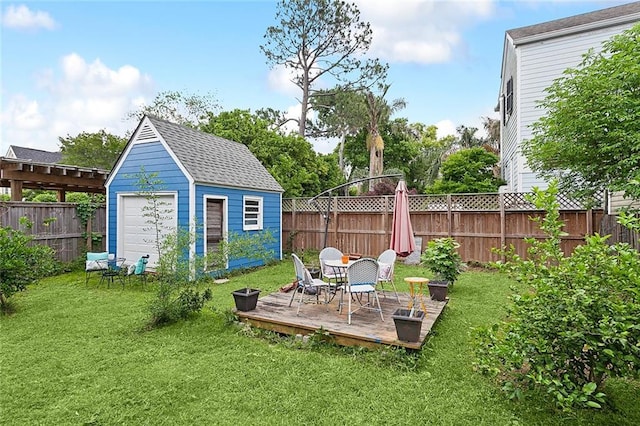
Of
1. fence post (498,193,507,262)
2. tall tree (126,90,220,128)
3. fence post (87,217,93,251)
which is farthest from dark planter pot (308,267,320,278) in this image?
tall tree (126,90,220,128)

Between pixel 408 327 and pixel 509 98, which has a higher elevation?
pixel 509 98

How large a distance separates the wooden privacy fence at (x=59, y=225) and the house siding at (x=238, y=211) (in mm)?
4010

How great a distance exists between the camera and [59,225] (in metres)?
9.38

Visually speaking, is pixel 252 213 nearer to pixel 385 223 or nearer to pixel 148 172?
pixel 148 172

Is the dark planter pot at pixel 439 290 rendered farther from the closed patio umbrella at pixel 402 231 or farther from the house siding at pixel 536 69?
the house siding at pixel 536 69

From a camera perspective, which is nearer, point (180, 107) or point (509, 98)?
point (509, 98)

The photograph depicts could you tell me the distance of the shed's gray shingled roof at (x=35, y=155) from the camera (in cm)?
2794

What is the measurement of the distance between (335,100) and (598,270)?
2021cm

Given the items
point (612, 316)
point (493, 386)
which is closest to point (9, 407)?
point (493, 386)

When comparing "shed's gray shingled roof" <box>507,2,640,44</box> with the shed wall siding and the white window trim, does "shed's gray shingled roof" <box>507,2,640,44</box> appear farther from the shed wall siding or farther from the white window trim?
the shed wall siding

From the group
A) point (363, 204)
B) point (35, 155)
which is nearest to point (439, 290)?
point (363, 204)

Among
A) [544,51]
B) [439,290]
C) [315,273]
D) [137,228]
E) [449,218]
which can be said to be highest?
[544,51]

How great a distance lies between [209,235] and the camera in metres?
9.04

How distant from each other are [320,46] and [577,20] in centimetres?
1219
